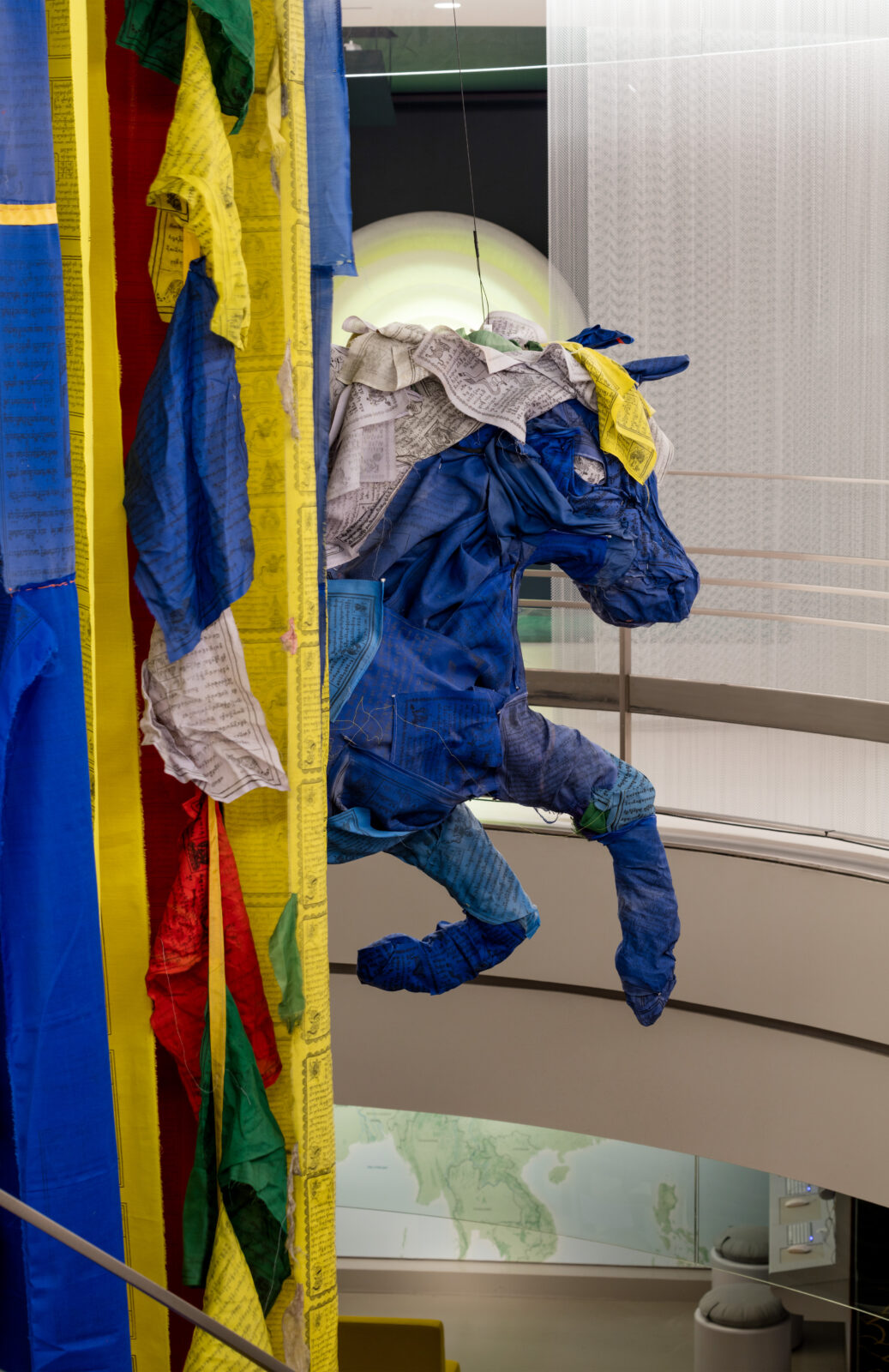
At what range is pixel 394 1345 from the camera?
15.6 feet

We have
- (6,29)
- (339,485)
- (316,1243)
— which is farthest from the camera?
(339,485)

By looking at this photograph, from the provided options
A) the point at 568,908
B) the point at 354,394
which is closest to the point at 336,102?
the point at 354,394

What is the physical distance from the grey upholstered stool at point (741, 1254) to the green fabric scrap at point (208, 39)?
5194 millimetres

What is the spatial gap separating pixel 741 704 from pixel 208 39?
3093 millimetres

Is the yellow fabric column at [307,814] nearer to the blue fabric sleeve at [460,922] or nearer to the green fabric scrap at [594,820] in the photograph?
the blue fabric sleeve at [460,922]

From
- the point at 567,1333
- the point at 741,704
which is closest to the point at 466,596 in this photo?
the point at 741,704

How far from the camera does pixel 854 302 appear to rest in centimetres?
415

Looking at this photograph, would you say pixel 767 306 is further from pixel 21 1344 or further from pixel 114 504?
pixel 21 1344

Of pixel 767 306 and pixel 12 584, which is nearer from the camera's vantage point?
pixel 12 584

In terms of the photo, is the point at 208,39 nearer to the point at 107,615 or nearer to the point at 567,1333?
the point at 107,615

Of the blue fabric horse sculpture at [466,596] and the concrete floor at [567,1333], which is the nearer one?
the blue fabric horse sculpture at [466,596]

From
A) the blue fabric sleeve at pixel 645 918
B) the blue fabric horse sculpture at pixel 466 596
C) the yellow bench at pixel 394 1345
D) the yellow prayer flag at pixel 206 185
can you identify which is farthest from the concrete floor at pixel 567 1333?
the yellow prayer flag at pixel 206 185

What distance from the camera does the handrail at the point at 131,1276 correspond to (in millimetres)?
1024

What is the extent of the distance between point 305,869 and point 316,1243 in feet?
1.27
